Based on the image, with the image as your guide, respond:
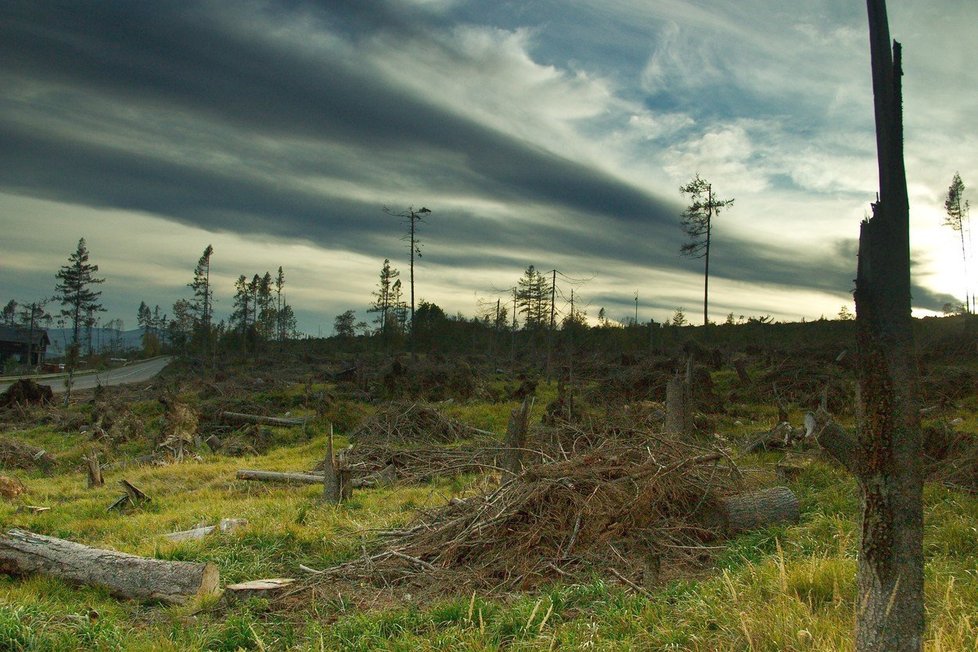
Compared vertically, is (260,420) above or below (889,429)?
below

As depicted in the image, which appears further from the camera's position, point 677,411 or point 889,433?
point 677,411

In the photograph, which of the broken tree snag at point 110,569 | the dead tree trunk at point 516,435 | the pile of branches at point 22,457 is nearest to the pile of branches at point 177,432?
the pile of branches at point 22,457

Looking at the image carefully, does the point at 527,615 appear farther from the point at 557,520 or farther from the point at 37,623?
the point at 37,623

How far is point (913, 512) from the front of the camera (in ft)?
9.37

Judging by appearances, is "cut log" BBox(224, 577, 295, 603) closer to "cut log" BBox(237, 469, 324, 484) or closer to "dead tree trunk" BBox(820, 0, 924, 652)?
"dead tree trunk" BBox(820, 0, 924, 652)

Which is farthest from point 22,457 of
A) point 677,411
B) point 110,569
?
point 677,411

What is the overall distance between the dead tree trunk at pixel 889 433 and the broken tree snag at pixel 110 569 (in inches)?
220

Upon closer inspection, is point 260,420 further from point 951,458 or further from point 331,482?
point 951,458

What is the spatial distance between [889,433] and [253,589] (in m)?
5.60

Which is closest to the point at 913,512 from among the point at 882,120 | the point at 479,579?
the point at 882,120

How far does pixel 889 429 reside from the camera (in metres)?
2.87

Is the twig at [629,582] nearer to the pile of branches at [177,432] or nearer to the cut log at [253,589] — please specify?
the cut log at [253,589]

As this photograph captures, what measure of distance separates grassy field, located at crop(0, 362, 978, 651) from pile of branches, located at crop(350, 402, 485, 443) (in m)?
7.11

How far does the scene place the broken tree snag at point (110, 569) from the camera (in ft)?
20.8
